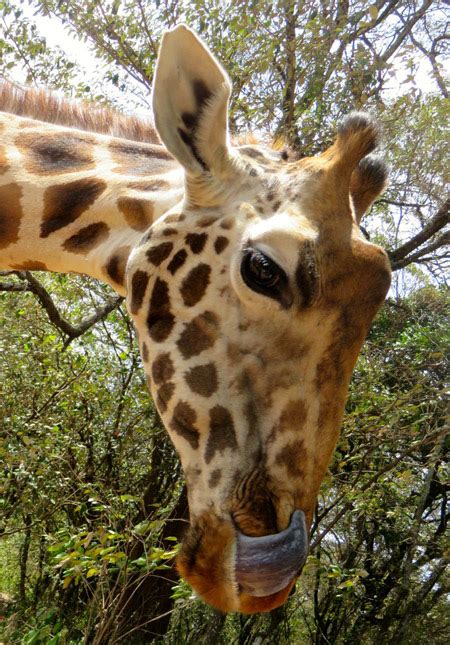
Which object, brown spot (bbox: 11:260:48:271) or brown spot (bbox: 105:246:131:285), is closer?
brown spot (bbox: 105:246:131:285)

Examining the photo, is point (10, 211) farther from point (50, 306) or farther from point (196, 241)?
point (50, 306)

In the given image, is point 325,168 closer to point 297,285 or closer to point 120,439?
point 297,285

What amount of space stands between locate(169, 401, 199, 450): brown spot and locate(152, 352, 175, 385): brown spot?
11cm

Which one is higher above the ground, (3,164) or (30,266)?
(3,164)

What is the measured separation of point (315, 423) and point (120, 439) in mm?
5912

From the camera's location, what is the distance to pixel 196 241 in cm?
238

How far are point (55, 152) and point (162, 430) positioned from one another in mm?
4581

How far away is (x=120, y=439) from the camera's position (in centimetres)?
768

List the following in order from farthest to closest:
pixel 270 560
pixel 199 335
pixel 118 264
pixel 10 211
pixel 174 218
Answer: pixel 10 211 < pixel 118 264 < pixel 174 218 < pixel 199 335 < pixel 270 560

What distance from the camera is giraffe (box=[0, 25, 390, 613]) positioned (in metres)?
1.98

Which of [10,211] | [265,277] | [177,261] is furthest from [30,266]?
[265,277]

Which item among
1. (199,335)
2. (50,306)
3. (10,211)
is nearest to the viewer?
(199,335)

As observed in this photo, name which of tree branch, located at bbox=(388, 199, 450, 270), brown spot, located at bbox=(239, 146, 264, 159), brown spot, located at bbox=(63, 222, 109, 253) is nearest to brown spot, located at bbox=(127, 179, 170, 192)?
brown spot, located at bbox=(63, 222, 109, 253)

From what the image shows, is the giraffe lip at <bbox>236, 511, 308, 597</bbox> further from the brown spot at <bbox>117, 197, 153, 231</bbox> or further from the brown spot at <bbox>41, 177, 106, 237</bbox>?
the brown spot at <bbox>41, 177, 106, 237</bbox>
